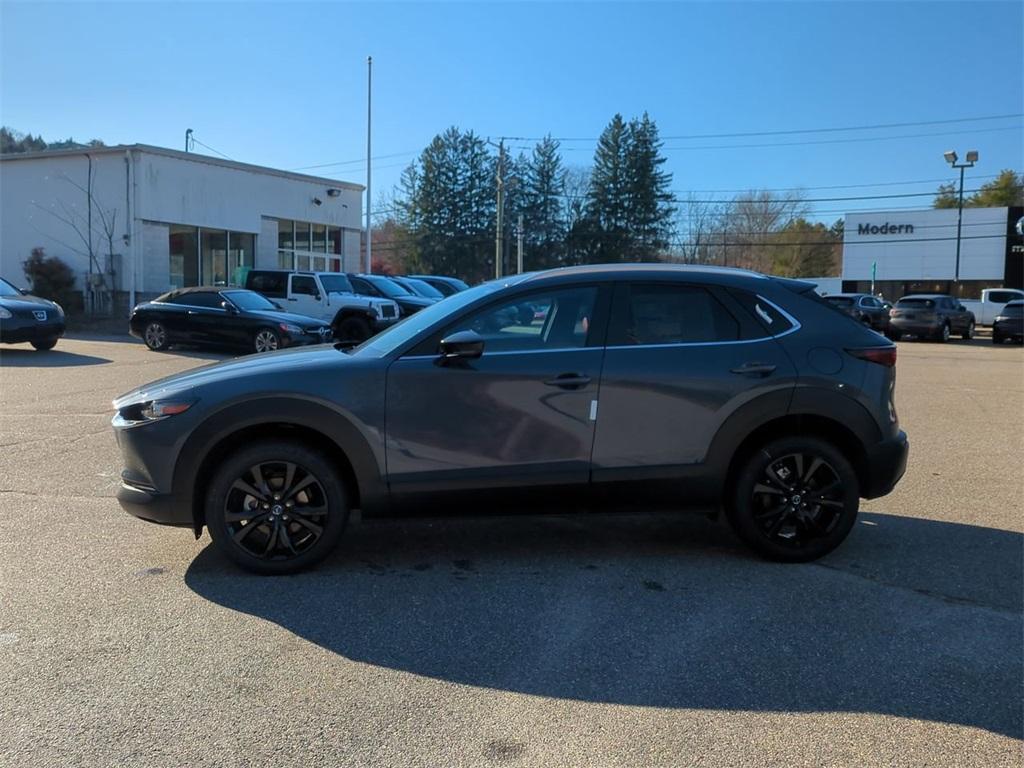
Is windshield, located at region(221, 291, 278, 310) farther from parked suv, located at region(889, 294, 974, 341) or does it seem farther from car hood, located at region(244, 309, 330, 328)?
parked suv, located at region(889, 294, 974, 341)

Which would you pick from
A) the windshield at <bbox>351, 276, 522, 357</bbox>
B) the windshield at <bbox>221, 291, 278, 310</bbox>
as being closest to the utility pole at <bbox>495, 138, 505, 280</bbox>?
the windshield at <bbox>221, 291, 278, 310</bbox>

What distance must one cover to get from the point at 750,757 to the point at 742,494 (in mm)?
2038

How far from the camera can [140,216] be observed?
2664cm

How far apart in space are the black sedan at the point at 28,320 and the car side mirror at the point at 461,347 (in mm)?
14375

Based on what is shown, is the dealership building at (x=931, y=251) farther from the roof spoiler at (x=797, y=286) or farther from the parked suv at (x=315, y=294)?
the roof spoiler at (x=797, y=286)

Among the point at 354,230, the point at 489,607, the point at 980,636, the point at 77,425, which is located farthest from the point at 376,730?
the point at 354,230

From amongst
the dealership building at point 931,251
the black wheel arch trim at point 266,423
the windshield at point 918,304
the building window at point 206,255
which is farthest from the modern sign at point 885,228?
the black wheel arch trim at point 266,423

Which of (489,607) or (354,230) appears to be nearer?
(489,607)

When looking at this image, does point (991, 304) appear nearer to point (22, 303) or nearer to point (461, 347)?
point (22, 303)

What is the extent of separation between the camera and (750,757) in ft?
9.55

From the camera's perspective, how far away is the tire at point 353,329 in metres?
18.0

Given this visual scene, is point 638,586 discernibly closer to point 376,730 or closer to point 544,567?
point 544,567

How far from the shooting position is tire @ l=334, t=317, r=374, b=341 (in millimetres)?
17980

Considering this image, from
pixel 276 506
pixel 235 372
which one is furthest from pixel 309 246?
pixel 276 506
